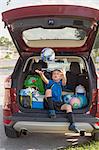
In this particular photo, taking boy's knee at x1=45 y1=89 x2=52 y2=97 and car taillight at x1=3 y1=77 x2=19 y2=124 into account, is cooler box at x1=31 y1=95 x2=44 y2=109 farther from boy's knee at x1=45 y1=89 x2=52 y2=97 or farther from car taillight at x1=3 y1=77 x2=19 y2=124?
car taillight at x1=3 y1=77 x2=19 y2=124

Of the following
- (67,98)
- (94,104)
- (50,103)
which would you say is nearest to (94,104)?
(94,104)

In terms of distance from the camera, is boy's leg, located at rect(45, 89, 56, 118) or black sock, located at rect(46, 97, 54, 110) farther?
black sock, located at rect(46, 97, 54, 110)

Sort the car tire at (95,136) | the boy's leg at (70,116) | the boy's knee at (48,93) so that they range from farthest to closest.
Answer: the car tire at (95,136)
the boy's knee at (48,93)
the boy's leg at (70,116)

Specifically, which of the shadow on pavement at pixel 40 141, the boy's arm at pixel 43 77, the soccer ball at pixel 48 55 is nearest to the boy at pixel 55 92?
the boy's arm at pixel 43 77

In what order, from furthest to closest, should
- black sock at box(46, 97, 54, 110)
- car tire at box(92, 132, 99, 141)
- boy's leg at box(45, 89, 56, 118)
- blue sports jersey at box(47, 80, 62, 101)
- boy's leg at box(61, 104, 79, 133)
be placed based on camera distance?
car tire at box(92, 132, 99, 141), blue sports jersey at box(47, 80, 62, 101), black sock at box(46, 97, 54, 110), boy's leg at box(45, 89, 56, 118), boy's leg at box(61, 104, 79, 133)

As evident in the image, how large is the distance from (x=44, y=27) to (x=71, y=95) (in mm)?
1255

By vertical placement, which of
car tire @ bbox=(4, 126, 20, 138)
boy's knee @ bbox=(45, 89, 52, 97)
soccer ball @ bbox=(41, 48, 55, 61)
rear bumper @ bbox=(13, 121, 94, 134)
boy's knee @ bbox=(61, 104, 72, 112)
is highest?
soccer ball @ bbox=(41, 48, 55, 61)

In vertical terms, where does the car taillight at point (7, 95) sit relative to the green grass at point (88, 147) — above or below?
above

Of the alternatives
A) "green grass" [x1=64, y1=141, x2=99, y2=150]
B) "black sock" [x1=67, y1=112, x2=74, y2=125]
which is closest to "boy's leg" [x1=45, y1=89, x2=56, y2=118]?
"black sock" [x1=67, y1=112, x2=74, y2=125]

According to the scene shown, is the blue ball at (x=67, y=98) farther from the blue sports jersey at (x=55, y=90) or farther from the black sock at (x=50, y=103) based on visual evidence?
the black sock at (x=50, y=103)

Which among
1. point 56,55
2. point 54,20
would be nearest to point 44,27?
point 54,20

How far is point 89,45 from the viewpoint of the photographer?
6.06 meters

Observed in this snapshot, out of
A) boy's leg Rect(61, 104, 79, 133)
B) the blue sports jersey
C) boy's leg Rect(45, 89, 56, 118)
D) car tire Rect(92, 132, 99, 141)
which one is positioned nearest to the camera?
boy's leg Rect(61, 104, 79, 133)

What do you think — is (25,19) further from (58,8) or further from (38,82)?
(38,82)
